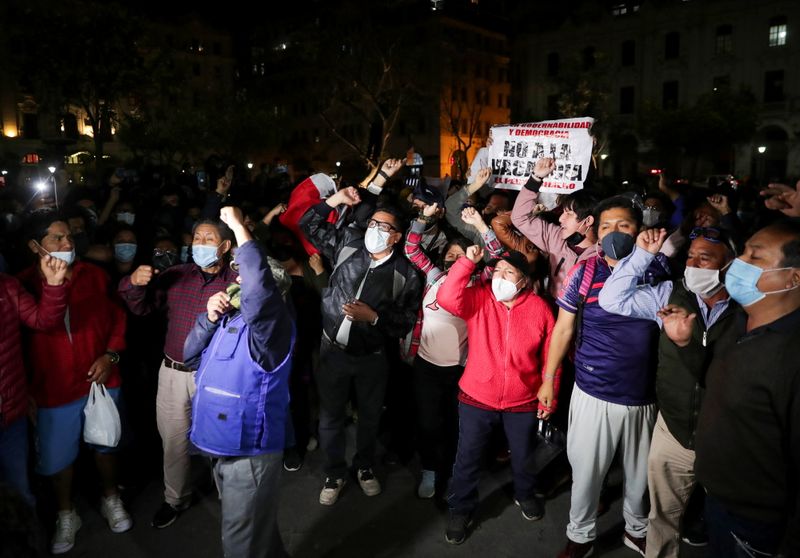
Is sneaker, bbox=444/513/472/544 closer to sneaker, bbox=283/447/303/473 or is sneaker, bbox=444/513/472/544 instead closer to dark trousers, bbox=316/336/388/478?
dark trousers, bbox=316/336/388/478

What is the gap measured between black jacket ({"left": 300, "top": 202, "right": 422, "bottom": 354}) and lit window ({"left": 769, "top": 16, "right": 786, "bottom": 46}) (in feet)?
147

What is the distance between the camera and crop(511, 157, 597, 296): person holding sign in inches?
196

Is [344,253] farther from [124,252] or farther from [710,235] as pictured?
[710,235]

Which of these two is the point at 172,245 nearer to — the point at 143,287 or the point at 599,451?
the point at 143,287

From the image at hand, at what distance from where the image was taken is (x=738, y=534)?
265 centimetres

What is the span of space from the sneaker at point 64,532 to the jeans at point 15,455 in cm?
48

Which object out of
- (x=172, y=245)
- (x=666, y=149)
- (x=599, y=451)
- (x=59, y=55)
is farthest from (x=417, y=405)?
(x=666, y=149)

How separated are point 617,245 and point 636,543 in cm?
211

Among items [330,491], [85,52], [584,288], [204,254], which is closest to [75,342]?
[204,254]

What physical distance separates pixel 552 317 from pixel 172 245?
3.37 m

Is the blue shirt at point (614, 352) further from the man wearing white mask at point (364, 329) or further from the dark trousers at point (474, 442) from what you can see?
the man wearing white mask at point (364, 329)

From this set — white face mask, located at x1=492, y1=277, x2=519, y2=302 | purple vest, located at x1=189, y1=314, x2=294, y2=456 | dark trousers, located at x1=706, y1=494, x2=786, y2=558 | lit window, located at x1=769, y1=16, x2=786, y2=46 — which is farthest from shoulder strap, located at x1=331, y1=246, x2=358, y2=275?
lit window, located at x1=769, y1=16, x2=786, y2=46

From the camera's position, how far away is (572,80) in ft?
104

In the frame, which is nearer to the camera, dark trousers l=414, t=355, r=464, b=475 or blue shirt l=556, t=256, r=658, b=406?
blue shirt l=556, t=256, r=658, b=406
